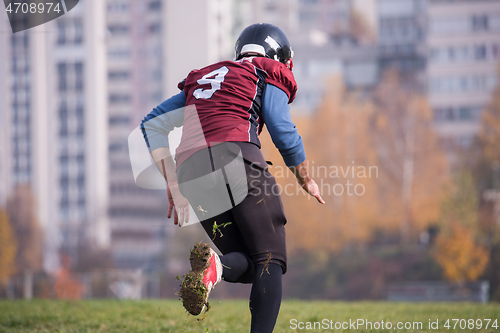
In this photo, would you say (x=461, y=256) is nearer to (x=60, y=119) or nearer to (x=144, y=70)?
(x=144, y=70)

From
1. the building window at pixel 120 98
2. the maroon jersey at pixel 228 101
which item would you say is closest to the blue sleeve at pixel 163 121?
the maroon jersey at pixel 228 101

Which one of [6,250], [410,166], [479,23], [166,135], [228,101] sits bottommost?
[6,250]

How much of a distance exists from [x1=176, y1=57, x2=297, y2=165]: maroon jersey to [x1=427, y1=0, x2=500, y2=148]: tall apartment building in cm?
5002

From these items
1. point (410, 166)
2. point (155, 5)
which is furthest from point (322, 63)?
point (155, 5)

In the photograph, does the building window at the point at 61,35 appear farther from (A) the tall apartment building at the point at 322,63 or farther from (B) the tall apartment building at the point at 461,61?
(B) the tall apartment building at the point at 461,61

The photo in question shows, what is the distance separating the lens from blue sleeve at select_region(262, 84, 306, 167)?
3111mm

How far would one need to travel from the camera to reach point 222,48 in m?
77.5

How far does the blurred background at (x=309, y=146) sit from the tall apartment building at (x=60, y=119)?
0.67ft

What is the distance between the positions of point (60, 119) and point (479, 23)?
57.2 metres

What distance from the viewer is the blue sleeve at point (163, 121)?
11.0 ft

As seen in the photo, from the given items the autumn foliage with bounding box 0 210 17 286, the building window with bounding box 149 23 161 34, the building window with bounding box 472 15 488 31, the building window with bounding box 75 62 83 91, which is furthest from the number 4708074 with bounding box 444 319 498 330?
the building window with bounding box 149 23 161 34

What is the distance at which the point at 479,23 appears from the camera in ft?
171

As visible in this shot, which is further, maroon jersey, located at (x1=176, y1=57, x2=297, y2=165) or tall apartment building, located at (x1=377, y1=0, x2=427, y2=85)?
tall apartment building, located at (x1=377, y1=0, x2=427, y2=85)

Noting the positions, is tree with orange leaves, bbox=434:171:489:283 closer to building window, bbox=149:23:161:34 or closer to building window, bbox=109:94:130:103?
building window, bbox=109:94:130:103
